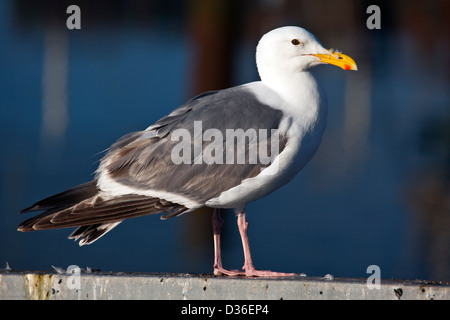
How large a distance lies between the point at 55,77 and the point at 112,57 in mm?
4618

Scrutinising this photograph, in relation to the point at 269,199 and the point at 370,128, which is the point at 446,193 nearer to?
the point at 269,199

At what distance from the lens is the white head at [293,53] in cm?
405

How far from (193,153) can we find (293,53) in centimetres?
67

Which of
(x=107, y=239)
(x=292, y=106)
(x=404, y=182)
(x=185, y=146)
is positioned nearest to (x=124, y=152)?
(x=185, y=146)

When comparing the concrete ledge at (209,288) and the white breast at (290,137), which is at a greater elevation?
the white breast at (290,137)

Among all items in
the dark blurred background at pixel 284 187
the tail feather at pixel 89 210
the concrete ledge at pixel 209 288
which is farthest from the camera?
the dark blurred background at pixel 284 187

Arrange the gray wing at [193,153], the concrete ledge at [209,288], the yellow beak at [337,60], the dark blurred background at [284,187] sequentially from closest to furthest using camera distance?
the concrete ledge at [209,288]
the gray wing at [193,153]
the yellow beak at [337,60]
the dark blurred background at [284,187]

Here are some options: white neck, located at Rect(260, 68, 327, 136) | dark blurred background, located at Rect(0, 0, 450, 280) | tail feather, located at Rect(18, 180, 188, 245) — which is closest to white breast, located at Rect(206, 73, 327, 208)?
white neck, located at Rect(260, 68, 327, 136)

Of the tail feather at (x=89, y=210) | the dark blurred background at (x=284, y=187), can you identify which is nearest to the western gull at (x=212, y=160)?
the tail feather at (x=89, y=210)

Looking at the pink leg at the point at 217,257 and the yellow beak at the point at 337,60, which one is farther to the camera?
the yellow beak at the point at 337,60

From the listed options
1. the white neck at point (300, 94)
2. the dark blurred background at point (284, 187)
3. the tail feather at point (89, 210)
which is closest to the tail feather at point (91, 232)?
the tail feather at point (89, 210)

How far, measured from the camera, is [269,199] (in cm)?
970

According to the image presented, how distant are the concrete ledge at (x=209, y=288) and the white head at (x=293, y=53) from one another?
1.11 m

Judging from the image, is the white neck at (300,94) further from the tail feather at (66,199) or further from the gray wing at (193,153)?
the tail feather at (66,199)
